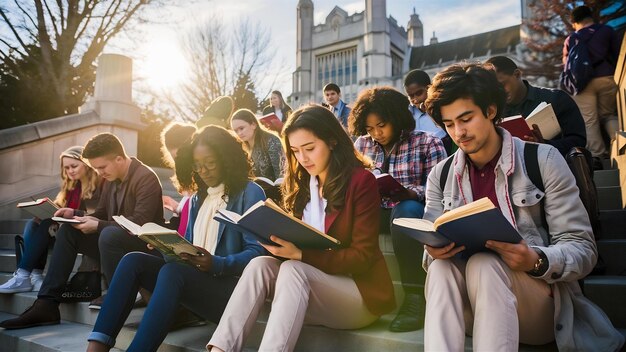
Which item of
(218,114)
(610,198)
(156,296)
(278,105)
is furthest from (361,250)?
(278,105)

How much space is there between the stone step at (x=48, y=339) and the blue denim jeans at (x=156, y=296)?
634mm

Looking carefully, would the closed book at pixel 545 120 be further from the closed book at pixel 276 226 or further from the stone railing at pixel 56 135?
the stone railing at pixel 56 135

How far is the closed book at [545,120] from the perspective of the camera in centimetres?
273

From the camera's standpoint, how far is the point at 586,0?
32.0 ft

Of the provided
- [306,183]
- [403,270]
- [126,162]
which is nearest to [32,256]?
[126,162]

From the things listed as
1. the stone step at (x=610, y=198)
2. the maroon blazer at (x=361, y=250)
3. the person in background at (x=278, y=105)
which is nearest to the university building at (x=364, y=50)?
the person in background at (x=278, y=105)

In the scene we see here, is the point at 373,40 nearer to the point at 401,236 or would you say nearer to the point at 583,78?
the point at 583,78

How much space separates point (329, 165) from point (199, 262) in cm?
83

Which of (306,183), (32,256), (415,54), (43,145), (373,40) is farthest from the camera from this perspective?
(415,54)

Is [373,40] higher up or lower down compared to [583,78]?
higher up

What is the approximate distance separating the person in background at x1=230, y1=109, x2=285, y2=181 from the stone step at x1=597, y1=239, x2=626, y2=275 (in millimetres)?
2732

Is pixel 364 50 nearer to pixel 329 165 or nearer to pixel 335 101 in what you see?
pixel 335 101

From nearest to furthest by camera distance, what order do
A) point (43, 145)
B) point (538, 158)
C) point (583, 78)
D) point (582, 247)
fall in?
point (582, 247) → point (538, 158) → point (583, 78) → point (43, 145)

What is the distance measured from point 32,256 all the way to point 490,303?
3977 mm
